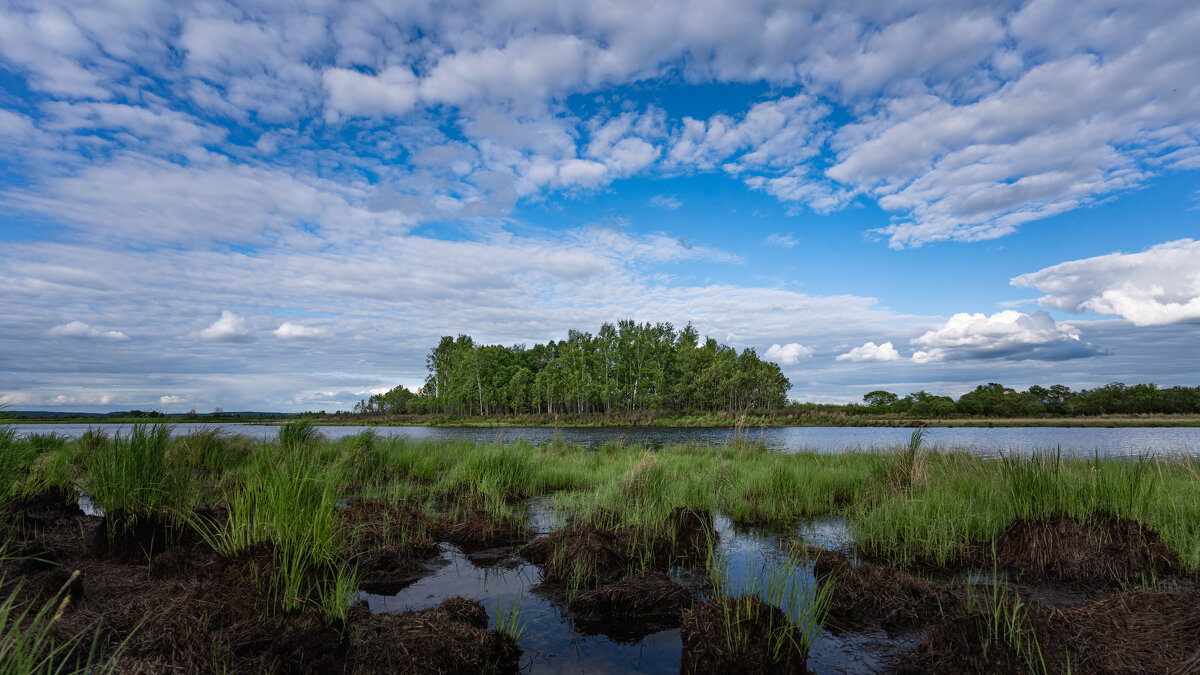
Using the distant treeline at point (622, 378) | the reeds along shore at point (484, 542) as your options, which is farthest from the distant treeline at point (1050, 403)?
the reeds along shore at point (484, 542)

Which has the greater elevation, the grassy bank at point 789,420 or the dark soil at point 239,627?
the dark soil at point 239,627

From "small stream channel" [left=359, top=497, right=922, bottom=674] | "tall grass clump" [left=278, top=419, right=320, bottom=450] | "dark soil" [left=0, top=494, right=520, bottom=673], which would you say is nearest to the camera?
"dark soil" [left=0, top=494, right=520, bottom=673]

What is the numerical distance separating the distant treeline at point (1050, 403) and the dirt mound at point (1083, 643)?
87.2m

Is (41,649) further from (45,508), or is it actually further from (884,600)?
(45,508)

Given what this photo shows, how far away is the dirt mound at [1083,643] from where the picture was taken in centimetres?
352

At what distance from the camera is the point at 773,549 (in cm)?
724

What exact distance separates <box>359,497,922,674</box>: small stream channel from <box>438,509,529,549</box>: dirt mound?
0.25 metres

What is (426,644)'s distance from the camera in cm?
388

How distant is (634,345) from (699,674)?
68.9m

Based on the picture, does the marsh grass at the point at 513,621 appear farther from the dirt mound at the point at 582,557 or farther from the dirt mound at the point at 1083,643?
the dirt mound at the point at 1083,643

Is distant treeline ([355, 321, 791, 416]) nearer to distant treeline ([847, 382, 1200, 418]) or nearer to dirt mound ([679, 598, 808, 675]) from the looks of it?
distant treeline ([847, 382, 1200, 418])

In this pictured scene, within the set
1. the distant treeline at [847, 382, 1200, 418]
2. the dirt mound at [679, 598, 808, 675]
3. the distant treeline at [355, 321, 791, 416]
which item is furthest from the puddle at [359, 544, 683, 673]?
the distant treeline at [847, 382, 1200, 418]

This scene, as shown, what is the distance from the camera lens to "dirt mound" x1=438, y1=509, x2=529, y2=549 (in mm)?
7661

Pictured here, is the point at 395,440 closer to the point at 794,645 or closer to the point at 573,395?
the point at 794,645
